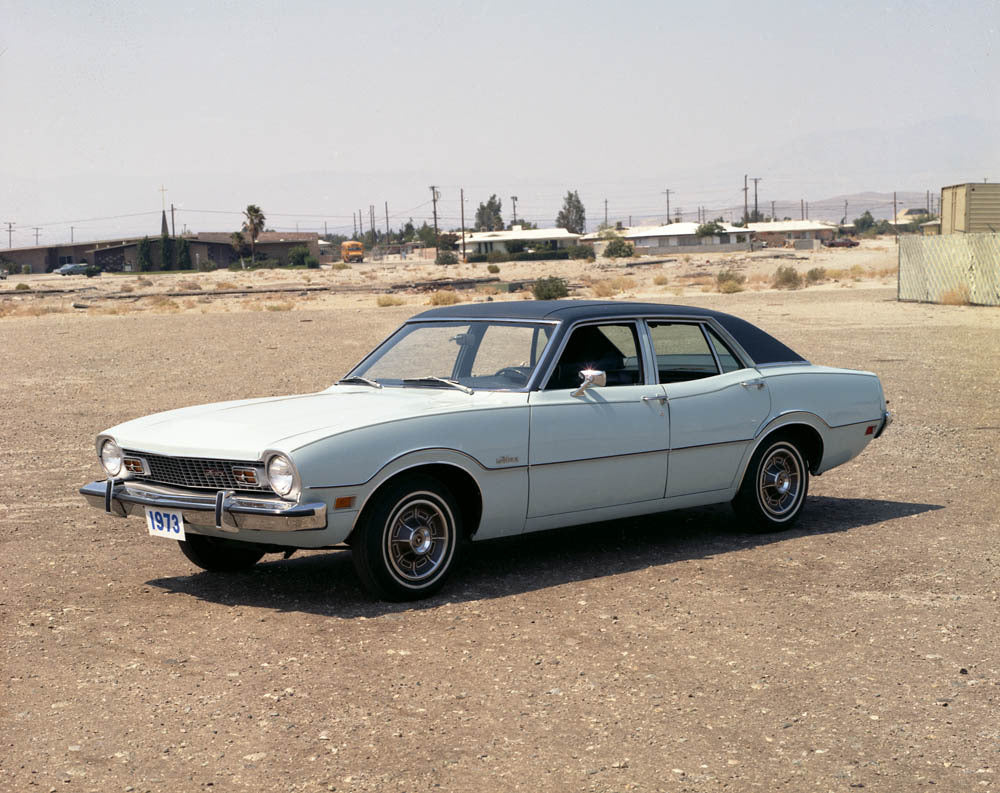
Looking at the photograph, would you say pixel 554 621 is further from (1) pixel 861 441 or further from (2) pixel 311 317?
(2) pixel 311 317

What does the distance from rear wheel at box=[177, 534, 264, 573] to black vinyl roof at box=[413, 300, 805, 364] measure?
6.03 ft

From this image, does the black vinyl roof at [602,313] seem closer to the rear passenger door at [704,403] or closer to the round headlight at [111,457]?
the rear passenger door at [704,403]

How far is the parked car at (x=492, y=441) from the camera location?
5.90 m

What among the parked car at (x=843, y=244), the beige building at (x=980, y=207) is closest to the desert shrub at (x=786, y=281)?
the beige building at (x=980, y=207)

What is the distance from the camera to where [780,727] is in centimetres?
448

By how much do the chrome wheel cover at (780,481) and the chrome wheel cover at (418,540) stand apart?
2401mm

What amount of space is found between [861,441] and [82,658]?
527 centimetres

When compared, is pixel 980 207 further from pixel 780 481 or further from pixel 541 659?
pixel 541 659

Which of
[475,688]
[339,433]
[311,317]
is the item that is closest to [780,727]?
[475,688]

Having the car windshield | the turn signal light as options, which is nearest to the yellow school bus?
the car windshield

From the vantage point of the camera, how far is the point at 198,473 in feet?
19.9

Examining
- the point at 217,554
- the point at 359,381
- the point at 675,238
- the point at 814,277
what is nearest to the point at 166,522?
the point at 217,554

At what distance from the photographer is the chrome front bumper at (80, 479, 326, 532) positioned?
18.7ft

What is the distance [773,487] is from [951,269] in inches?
1200
